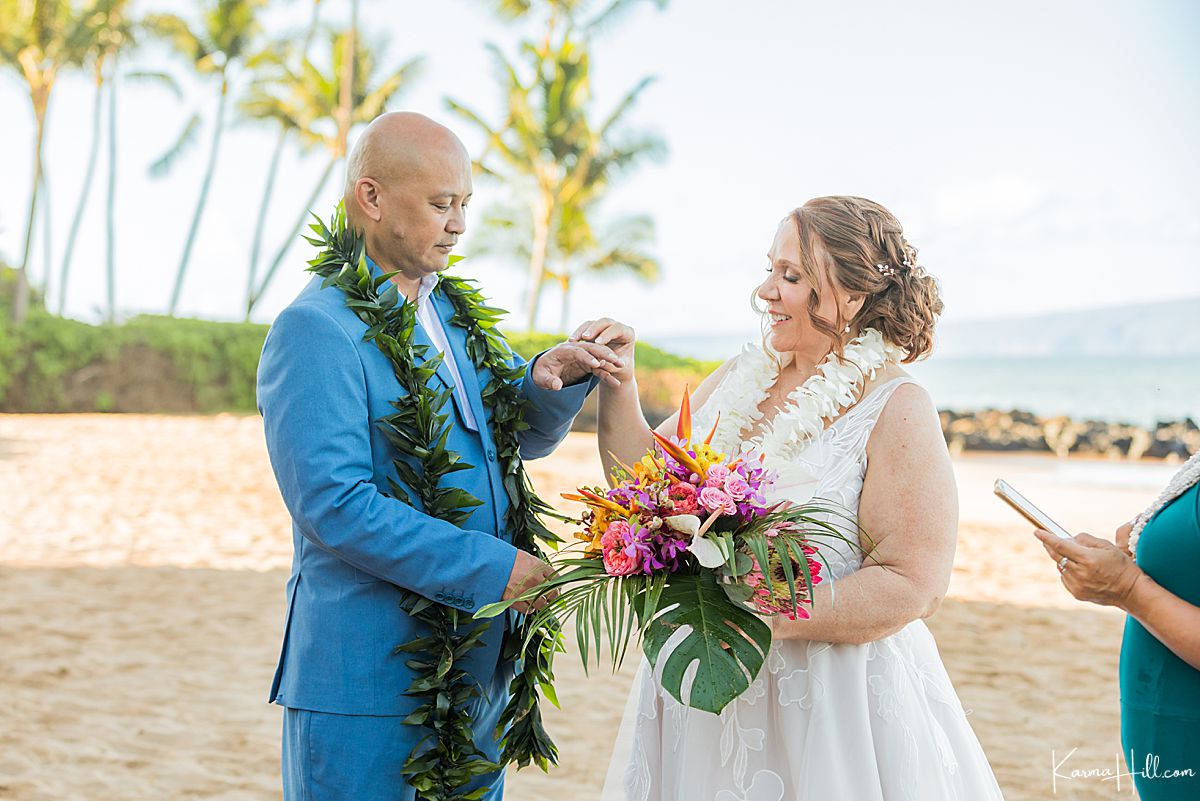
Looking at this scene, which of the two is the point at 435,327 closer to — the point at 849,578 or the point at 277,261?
the point at 849,578

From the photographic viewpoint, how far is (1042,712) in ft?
22.1

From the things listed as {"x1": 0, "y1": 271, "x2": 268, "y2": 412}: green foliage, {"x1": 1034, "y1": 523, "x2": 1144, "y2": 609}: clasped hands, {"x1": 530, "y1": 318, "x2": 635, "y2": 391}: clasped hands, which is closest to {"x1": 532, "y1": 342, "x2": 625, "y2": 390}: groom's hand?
{"x1": 530, "y1": 318, "x2": 635, "y2": 391}: clasped hands

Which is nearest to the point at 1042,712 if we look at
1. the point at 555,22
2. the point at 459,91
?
the point at 555,22

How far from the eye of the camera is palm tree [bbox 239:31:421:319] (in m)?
32.6

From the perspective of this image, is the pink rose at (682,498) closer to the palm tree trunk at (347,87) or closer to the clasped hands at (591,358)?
the clasped hands at (591,358)

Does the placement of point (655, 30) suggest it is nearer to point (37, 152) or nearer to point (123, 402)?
point (37, 152)

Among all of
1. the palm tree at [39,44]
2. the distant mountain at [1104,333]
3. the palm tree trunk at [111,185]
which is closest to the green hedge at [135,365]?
the palm tree at [39,44]

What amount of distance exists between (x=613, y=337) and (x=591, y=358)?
0.35 ft

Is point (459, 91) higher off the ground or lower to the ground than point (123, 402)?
higher

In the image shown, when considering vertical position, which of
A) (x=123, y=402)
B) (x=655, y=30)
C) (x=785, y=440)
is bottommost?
(x=123, y=402)

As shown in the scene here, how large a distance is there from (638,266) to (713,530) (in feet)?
114

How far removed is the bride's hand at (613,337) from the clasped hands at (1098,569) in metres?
1.12

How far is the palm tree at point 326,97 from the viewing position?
107 ft

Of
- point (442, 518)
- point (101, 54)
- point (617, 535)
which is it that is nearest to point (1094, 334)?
point (101, 54)
